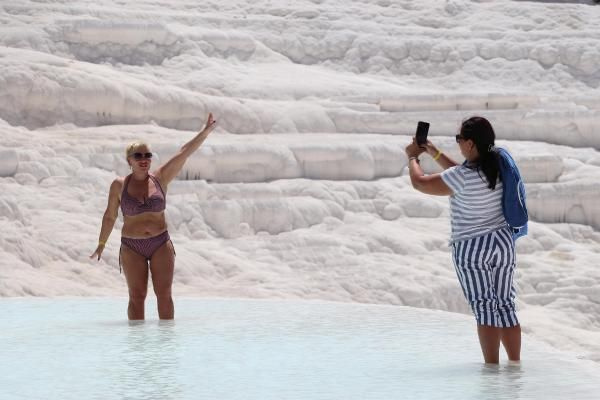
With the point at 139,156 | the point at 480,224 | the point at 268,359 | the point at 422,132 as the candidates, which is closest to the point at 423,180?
the point at 422,132

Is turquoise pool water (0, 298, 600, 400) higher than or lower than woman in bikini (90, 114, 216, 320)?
lower

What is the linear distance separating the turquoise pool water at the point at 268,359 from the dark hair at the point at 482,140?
3.08 ft

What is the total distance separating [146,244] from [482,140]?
244 centimetres

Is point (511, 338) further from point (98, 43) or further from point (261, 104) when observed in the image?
point (98, 43)

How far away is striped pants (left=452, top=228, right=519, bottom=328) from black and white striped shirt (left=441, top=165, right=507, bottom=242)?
0.04m

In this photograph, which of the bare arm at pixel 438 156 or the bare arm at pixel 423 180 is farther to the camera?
the bare arm at pixel 438 156

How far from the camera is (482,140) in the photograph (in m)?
5.34

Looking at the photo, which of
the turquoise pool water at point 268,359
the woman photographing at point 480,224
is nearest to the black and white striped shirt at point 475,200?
the woman photographing at point 480,224

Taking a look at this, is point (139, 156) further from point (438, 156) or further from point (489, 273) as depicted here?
point (489, 273)

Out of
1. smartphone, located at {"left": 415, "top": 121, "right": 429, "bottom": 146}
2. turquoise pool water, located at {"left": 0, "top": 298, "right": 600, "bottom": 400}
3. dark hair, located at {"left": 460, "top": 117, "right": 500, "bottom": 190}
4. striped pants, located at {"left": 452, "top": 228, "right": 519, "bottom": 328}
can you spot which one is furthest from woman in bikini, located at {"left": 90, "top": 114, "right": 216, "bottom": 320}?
striped pants, located at {"left": 452, "top": 228, "right": 519, "bottom": 328}

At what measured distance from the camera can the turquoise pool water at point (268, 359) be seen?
4.98 meters

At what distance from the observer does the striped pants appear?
17.3 feet

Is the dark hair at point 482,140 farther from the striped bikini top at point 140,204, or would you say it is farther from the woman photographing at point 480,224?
the striped bikini top at point 140,204

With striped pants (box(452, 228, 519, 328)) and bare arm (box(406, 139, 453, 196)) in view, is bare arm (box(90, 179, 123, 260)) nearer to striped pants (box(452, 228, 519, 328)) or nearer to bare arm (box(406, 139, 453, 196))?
bare arm (box(406, 139, 453, 196))
